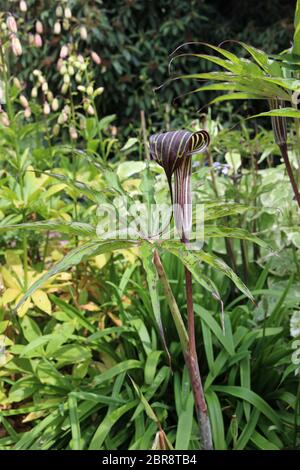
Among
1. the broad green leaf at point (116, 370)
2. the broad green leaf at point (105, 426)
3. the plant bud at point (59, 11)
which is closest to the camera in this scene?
the broad green leaf at point (105, 426)

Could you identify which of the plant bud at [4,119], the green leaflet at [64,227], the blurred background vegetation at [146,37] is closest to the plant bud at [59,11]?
the plant bud at [4,119]

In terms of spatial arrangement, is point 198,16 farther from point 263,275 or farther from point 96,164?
point 96,164

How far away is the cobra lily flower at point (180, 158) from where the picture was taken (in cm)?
100

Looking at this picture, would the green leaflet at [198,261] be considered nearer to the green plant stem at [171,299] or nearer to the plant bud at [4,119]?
the green plant stem at [171,299]

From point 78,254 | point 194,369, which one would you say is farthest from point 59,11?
point 194,369

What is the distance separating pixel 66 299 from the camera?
204 cm

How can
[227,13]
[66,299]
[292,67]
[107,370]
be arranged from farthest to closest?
[227,13] < [66,299] < [107,370] < [292,67]

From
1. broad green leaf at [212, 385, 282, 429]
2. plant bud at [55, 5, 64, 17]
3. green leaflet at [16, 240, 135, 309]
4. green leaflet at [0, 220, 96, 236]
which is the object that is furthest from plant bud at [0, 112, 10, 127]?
broad green leaf at [212, 385, 282, 429]

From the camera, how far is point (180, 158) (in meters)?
1.04

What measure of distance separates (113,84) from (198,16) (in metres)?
1.00

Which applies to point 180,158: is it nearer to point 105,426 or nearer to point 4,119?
point 105,426

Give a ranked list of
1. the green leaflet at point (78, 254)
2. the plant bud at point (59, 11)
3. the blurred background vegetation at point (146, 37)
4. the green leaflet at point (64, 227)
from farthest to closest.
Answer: the blurred background vegetation at point (146, 37)
the plant bud at point (59, 11)
the green leaflet at point (64, 227)
the green leaflet at point (78, 254)


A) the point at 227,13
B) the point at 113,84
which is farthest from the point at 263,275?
the point at 227,13

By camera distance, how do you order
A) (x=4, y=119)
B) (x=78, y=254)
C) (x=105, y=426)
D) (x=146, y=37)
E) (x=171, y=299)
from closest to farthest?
(x=78, y=254) < (x=171, y=299) < (x=105, y=426) < (x=4, y=119) < (x=146, y=37)
